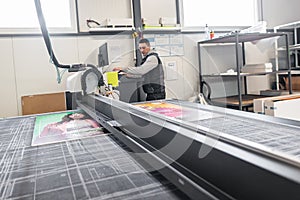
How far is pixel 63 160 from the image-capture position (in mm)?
843

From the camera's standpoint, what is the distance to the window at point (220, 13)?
3988 millimetres

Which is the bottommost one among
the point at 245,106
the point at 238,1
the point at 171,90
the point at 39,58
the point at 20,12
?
the point at 245,106

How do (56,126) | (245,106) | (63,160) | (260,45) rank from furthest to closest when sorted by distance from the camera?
(260,45) < (245,106) < (56,126) < (63,160)

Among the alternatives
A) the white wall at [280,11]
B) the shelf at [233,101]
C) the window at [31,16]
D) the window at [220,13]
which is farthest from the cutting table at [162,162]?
the white wall at [280,11]

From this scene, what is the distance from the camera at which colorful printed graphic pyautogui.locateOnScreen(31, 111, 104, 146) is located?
3.68 feet

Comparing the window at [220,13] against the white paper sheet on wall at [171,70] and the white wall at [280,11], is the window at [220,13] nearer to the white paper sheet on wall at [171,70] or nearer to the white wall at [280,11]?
the white wall at [280,11]

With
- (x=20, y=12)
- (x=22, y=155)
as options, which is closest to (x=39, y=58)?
(x=20, y=12)

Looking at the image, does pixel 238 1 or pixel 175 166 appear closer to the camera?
pixel 175 166

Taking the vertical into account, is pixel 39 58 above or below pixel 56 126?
above

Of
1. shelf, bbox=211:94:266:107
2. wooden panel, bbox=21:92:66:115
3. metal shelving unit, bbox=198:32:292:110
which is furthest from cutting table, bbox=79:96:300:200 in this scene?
shelf, bbox=211:94:266:107

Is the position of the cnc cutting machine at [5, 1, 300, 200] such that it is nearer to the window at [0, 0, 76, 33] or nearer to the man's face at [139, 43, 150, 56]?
the man's face at [139, 43, 150, 56]

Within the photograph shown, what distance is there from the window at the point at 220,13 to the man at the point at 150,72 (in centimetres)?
116

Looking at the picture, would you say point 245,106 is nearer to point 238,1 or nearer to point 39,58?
point 238,1

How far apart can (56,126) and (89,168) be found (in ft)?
2.22
